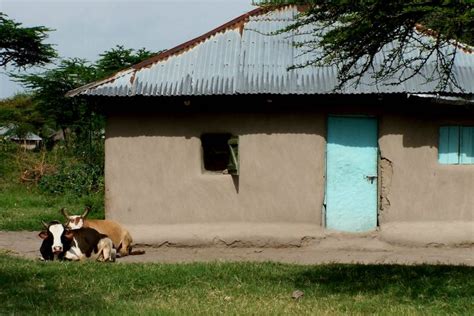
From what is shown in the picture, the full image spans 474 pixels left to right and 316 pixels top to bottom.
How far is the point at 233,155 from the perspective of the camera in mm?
12141

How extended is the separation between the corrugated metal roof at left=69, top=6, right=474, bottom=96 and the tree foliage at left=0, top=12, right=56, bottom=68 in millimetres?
14863

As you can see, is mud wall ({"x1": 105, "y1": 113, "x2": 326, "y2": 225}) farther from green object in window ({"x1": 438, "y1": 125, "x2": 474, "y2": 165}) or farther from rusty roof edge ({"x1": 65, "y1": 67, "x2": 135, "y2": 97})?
green object in window ({"x1": 438, "y1": 125, "x2": 474, "y2": 165})

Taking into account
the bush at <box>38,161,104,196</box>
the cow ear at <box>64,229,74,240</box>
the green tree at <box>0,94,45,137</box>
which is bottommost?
the cow ear at <box>64,229,74,240</box>

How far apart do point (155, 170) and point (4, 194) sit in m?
10.2

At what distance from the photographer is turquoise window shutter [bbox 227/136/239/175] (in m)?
12.1

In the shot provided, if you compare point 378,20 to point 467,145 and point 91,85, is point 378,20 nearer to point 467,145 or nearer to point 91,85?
point 467,145

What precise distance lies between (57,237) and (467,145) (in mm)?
7268

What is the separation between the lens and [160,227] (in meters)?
12.0

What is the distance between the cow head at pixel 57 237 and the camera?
32.4 feet

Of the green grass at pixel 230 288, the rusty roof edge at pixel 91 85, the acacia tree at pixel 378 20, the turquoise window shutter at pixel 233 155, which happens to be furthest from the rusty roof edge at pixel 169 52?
the acacia tree at pixel 378 20

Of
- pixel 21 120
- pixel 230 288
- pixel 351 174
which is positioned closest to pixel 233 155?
pixel 351 174

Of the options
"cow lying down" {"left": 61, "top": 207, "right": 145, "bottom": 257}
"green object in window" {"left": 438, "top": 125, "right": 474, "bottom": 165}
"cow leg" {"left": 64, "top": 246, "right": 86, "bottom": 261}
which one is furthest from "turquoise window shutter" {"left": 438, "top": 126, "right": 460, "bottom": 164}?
"cow leg" {"left": 64, "top": 246, "right": 86, "bottom": 261}

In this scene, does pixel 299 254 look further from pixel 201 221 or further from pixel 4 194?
pixel 4 194

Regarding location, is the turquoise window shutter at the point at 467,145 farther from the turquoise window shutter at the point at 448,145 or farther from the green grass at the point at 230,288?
the green grass at the point at 230,288
